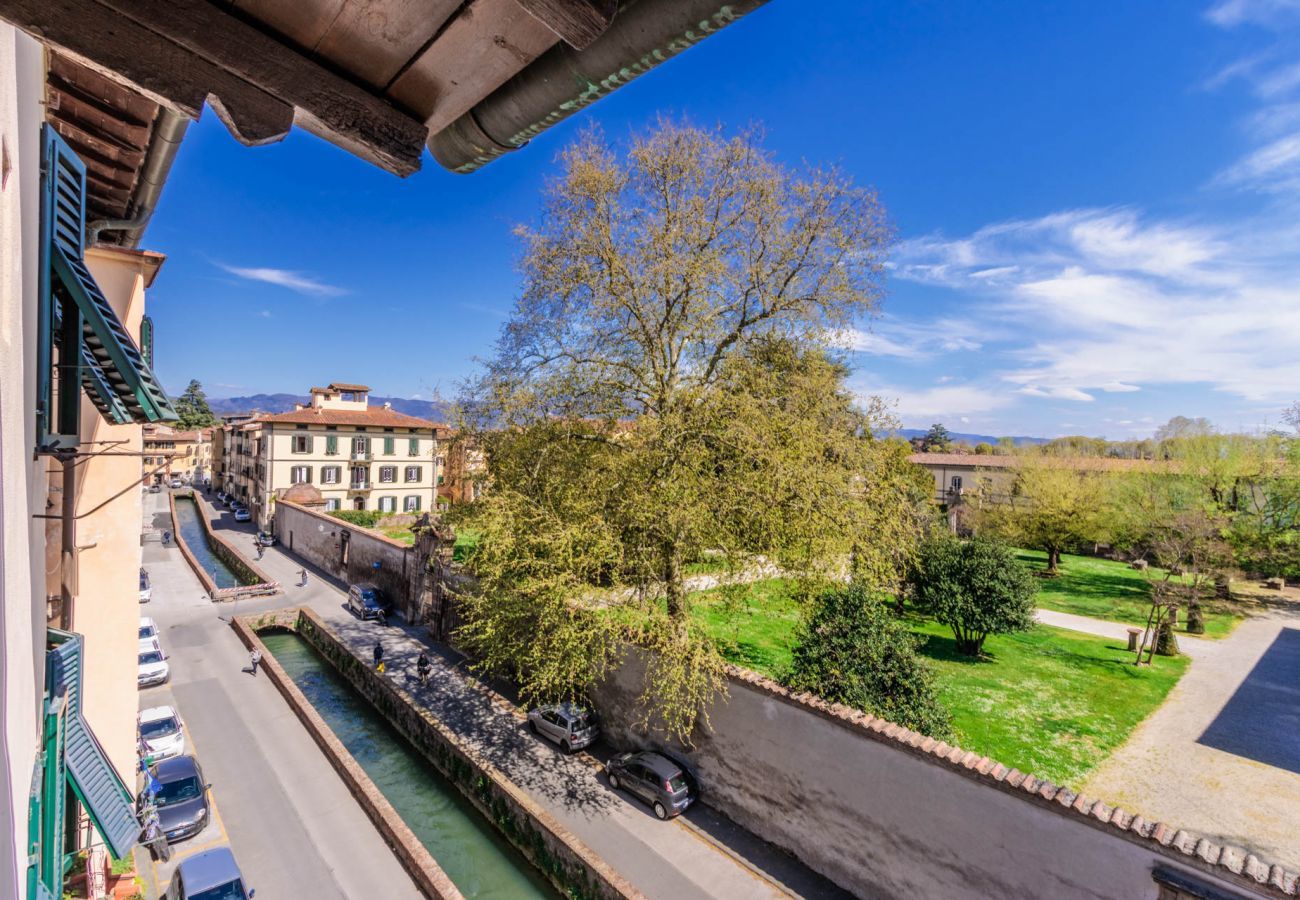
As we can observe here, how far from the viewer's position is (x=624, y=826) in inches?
422

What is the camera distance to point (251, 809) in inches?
436

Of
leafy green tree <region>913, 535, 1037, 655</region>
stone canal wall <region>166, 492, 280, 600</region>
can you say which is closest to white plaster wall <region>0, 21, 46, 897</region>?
leafy green tree <region>913, 535, 1037, 655</region>

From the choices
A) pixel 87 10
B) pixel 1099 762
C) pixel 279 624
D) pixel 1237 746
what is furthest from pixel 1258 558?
Answer: pixel 279 624

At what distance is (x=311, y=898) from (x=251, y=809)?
9.93 ft

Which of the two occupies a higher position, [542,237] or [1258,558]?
[542,237]

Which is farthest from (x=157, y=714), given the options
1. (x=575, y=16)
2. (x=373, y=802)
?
(x=575, y=16)

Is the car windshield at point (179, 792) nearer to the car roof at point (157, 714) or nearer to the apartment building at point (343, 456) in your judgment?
the car roof at point (157, 714)

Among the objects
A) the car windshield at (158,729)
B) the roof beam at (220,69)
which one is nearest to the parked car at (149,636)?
the car windshield at (158,729)

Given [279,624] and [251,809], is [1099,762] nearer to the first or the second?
[251,809]

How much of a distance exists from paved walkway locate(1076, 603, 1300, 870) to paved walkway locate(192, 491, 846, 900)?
19.7 ft

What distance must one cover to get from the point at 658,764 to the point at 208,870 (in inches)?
280

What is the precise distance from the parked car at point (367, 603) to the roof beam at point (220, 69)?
923 inches

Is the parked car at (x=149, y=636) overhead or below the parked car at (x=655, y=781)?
overhead

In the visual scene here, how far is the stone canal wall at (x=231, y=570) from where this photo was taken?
2430 centimetres
